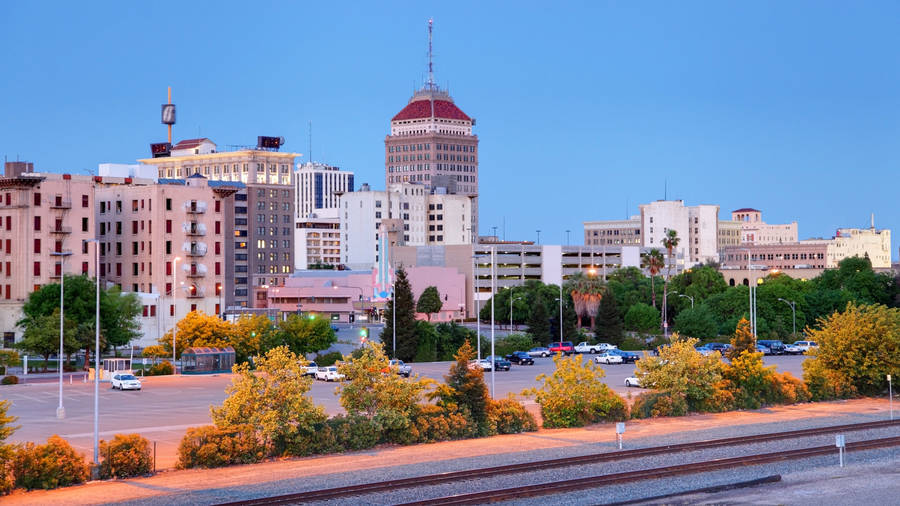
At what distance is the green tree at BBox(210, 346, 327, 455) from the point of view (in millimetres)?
42375

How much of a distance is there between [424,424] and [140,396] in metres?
28.3

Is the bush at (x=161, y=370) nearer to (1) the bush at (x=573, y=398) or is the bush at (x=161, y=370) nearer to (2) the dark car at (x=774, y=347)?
(1) the bush at (x=573, y=398)

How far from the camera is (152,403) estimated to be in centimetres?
6334

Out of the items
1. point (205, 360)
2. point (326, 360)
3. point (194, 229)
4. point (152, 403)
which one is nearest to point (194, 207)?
point (194, 229)

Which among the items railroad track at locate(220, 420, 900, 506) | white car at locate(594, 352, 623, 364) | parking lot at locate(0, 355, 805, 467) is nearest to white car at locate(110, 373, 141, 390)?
parking lot at locate(0, 355, 805, 467)

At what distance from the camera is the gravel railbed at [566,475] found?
34.1m

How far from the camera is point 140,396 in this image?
68.1 m

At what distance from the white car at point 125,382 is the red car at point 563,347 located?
144ft

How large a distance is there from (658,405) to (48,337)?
52.9m

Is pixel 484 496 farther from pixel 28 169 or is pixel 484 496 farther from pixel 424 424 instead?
pixel 28 169

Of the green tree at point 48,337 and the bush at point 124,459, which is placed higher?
the green tree at point 48,337

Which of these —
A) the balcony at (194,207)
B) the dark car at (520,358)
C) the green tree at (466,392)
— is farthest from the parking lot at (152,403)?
the balcony at (194,207)

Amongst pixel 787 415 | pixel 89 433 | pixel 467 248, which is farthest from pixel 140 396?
pixel 467 248

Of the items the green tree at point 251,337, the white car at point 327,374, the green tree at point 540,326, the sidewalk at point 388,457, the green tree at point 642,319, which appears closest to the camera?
the sidewalk at point 388,457
